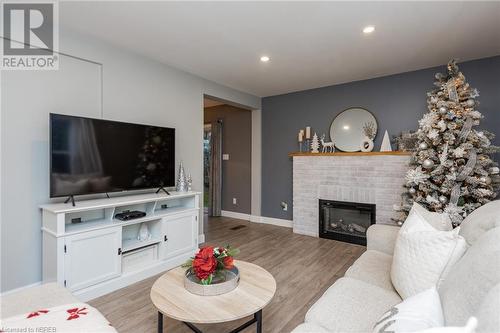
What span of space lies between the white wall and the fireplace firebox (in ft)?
9.08

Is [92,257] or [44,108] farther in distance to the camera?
[44,108]

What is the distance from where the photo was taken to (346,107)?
4.20 m

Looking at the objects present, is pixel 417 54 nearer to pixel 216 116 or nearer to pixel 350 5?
pixel 350 5

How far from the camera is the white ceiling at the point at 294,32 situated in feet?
7.06

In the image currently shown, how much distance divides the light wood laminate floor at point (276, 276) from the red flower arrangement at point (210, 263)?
53 cm

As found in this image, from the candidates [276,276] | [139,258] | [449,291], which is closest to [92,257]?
[139,258]

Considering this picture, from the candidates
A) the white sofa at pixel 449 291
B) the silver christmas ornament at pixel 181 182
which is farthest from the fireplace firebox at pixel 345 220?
the silver christmas ornament at pixel 181 182

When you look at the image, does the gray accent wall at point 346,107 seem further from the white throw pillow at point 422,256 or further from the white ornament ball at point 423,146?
the white throw pillow at point 422,256

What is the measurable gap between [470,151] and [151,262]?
3537mm

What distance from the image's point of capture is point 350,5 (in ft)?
6.88

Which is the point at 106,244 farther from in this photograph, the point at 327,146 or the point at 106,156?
the point at 327,146

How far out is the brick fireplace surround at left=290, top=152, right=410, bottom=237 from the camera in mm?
3613

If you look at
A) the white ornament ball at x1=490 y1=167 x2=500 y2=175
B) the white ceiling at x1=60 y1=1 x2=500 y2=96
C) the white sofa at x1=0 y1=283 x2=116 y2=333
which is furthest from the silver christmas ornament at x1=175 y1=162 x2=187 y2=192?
the white ornament ball at x1=490 y1=167 x2=500 y2=175

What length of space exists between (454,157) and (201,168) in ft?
10.2
